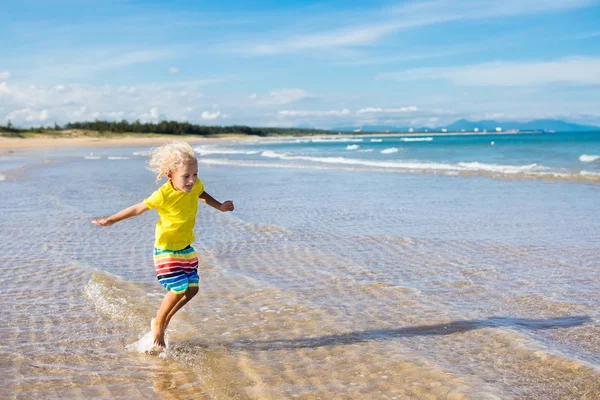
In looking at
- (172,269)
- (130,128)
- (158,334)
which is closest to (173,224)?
(172,269)

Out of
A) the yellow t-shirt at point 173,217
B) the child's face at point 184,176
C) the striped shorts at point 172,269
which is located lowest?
the striped shorts at point 172,269

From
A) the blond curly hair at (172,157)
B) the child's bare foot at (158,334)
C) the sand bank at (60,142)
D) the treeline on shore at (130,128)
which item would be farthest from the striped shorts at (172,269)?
the treeline on shore at (130,128)

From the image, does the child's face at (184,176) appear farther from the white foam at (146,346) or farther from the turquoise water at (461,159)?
the turquoise water at (461,159)

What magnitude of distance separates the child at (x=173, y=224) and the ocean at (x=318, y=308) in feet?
1.38

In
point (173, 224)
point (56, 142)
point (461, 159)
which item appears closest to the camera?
point (173, 224)

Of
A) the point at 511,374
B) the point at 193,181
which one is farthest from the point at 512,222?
the point at 193,181

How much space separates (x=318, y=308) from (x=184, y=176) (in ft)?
6.45

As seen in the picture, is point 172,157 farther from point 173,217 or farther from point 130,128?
point 130,128

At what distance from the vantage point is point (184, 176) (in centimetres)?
438

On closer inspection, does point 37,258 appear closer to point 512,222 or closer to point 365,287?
point 365,287

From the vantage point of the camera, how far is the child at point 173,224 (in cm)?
439

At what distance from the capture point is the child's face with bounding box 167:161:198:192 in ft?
14.3

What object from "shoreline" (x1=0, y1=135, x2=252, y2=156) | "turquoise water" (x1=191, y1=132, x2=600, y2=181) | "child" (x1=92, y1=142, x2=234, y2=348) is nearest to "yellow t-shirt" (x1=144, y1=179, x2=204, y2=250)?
"child" (x1=92, y1=142, x2=234, y2=348)

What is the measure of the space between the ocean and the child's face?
50.2 inches
